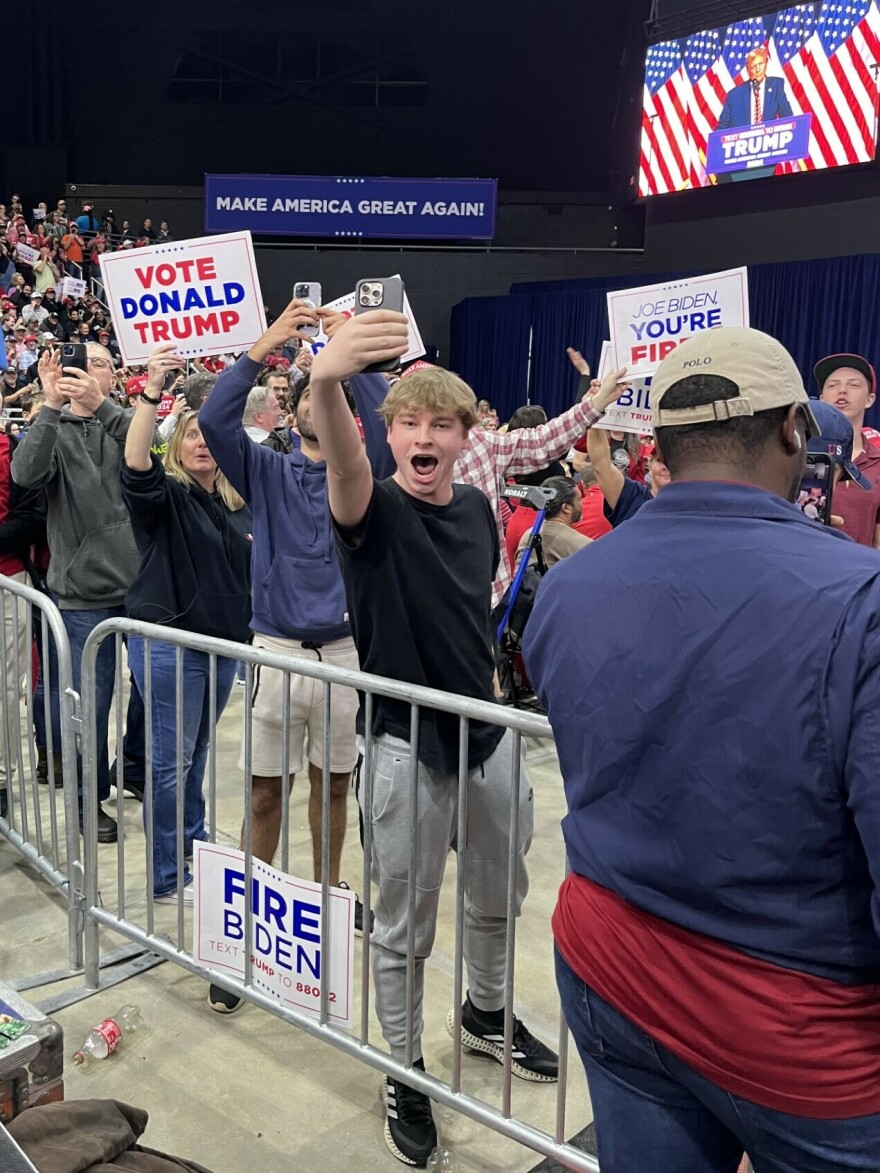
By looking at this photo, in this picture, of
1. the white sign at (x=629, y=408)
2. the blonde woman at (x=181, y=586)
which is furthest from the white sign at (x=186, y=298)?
the white sign at (x=629, y=408)

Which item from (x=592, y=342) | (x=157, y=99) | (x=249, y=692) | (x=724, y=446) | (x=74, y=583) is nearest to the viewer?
(x=724, y=446)

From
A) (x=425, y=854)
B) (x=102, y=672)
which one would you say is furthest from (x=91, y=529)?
(x=425, y=854)

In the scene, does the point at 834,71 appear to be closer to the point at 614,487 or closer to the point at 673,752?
the point at 614,487

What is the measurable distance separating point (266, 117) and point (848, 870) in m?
23.3

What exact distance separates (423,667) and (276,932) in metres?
0.84

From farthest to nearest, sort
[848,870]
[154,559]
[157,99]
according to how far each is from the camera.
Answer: [157,99]
[154,559]
[848,870]

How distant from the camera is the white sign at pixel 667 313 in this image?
13.3 feet

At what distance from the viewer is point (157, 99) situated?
2133 centimetres

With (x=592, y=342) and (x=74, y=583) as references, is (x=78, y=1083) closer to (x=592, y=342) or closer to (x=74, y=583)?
(x=74, y=583)

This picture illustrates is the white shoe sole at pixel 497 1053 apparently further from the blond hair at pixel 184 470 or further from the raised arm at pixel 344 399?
the blond hair at pixel 184 470

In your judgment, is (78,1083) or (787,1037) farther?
(78,1083)

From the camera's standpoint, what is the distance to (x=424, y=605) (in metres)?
2.33

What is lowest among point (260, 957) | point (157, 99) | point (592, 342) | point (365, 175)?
point (260, 957)

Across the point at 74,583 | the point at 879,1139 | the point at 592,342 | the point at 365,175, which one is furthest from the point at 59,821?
the point at 365,175
